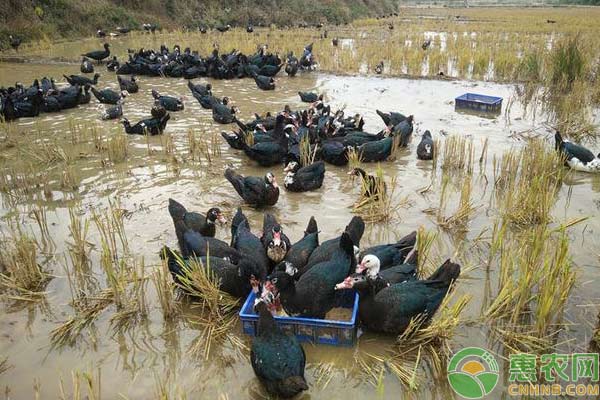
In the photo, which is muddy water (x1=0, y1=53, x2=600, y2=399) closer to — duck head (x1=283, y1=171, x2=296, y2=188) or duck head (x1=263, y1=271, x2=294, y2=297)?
duck head (x1=283, y1=171, x2=296, y2=188)

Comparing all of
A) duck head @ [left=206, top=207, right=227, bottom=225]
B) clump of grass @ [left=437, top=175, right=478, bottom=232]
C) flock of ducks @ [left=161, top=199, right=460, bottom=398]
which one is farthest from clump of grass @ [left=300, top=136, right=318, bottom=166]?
flock of ducks @ [left=161, top=199, right=460, bottom=398]

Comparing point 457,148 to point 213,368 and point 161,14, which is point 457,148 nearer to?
point 213,368

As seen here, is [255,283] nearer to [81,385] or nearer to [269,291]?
[269,291]

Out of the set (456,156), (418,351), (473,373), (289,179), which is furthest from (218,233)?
(456,156)

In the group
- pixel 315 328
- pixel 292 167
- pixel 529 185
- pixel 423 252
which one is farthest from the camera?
pixel 292 167

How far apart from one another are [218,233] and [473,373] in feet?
13.3

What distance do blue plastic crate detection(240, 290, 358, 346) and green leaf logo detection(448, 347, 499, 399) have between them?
3.20ft

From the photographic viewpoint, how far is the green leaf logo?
4050 millimetres

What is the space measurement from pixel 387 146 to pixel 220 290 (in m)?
5.22

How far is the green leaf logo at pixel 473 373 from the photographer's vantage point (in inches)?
159

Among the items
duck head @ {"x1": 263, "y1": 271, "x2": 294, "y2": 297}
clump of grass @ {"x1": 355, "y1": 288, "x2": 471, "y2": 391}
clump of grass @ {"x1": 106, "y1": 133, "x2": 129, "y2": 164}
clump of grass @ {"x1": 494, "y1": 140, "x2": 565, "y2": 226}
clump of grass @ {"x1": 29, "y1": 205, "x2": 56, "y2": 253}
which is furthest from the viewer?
clump of grass @ {"x1": 106, "y1": 133, "x2": 129, "y2": 164}

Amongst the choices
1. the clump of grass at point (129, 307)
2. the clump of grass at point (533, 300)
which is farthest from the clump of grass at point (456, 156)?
the clump of grass at point (129, 307)

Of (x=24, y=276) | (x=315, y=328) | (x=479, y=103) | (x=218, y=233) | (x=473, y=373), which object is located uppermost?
(x=479, y=103)

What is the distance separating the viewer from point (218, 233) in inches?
271
